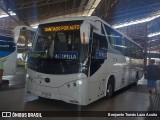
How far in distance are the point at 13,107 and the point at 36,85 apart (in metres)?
0.91

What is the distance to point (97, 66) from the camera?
701 centimetres

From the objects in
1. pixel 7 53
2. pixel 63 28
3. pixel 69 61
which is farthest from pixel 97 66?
pixel 7 53

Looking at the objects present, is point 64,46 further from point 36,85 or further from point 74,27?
point 36,85

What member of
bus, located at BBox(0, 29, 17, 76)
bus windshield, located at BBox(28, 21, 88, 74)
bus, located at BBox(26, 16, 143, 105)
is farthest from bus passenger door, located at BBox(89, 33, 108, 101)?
bus, located at BBox(0, 29, 17, 76)

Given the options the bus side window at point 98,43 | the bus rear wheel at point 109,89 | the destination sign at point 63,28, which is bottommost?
the bus rear wheel at point 109,89

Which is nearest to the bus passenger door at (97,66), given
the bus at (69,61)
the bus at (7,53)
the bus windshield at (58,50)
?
the bus at (69,61)

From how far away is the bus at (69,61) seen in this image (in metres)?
6.29

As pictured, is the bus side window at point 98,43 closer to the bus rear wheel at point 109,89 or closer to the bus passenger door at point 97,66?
the bus passenger door at point 97,66

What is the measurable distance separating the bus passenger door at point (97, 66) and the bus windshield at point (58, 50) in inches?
18.7

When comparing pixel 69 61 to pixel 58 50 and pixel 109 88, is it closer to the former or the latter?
pixel 58 50

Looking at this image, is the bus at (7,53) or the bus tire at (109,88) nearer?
the bus tire at (109,88)

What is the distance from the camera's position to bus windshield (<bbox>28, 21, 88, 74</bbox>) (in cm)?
634

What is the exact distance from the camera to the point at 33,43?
23.8 ft

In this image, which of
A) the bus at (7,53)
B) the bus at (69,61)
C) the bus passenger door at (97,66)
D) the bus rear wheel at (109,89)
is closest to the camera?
the bus at (69,61)
